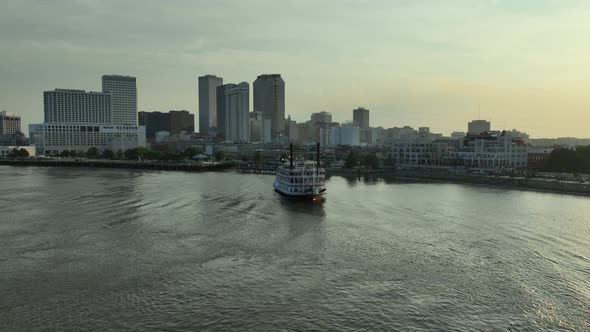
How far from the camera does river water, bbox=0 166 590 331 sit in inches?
602

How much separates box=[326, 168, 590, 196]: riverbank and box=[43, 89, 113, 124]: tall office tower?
121 meters

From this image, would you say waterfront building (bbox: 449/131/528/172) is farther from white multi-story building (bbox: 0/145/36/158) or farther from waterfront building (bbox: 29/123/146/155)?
white multi-story building (bbox: 0/145/36/158)

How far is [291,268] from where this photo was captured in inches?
797

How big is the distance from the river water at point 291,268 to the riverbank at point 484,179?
1480cm

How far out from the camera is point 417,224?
30.3 meters

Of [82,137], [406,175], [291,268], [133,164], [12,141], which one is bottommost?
[291,268]

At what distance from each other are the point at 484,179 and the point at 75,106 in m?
152

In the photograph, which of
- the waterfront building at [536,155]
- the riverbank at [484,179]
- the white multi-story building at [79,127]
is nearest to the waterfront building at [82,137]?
the white multi-story building at [79,127]

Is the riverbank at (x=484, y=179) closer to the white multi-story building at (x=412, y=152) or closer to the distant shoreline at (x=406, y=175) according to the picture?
the distant shoreline at (x=406, y=175)

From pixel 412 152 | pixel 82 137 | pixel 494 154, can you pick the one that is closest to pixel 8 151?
pixel 82 137

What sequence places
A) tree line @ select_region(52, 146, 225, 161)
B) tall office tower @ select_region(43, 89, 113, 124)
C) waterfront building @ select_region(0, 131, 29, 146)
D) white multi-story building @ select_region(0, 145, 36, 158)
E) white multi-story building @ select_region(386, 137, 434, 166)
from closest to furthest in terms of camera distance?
white multi-story building @ select_region(386, 137, 434, 166) → tree line @ select_region(52, 146, 225, 161) → white multi-story building @ select_region(0, 145, 36, 158) → waterfront building @ select_region(0, 131, 29, 146) → tall office tower @ select_region(43, 89, 113, 124)

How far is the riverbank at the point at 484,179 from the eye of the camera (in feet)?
162

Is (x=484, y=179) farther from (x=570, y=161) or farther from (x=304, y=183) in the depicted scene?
(x=304, y=183)

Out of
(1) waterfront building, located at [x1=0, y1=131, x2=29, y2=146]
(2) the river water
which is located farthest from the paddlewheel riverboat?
(1) waterfront building, located at [x1=0, y1=131, x2=29, y2=146]
